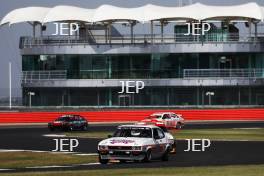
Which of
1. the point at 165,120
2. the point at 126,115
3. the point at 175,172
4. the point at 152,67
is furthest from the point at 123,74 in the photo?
the point at 175,172

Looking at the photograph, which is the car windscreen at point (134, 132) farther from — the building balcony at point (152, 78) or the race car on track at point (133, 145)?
the building balcony at point (152, 78)

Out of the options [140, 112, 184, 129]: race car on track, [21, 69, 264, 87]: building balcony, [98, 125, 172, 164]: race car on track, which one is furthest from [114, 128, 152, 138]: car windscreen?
[21, 69, 264, 87]: building balcony

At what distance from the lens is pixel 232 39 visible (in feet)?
320

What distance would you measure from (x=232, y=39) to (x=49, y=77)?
21.2m

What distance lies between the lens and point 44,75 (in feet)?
319

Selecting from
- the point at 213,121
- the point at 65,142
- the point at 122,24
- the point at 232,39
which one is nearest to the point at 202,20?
the point at 232,39

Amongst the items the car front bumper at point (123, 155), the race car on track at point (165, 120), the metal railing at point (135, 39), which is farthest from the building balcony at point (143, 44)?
the car front bumper at point (123, 155)

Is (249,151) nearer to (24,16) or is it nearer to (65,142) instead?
(65,142)

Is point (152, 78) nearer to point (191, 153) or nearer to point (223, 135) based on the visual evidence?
point (223, 135)

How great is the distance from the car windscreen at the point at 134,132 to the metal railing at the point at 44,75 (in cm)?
6705

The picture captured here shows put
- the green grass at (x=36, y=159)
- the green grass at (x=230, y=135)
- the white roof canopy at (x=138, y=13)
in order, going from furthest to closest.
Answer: the white roof canopy at (x=138, y=13)
the green grass at (x=230, y=135)
the green grass at (x=36, y=159)

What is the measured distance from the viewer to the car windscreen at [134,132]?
2978 centimetres

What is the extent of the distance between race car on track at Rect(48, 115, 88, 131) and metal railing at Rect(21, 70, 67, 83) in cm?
3636

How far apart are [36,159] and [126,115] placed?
44.1 meters
